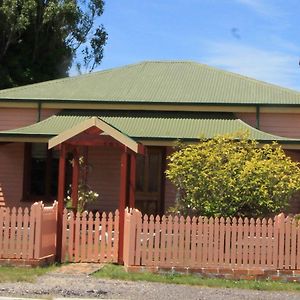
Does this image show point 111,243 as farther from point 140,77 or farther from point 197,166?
point 140,77

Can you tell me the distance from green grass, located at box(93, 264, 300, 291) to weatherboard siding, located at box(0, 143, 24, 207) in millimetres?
7652

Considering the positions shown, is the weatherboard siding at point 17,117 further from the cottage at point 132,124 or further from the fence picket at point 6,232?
the fence picket at point 6,232

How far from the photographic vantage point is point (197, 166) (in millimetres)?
12312

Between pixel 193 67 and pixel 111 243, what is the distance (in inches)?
434

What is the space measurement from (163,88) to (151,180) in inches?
124

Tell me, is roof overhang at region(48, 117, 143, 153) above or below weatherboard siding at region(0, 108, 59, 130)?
below

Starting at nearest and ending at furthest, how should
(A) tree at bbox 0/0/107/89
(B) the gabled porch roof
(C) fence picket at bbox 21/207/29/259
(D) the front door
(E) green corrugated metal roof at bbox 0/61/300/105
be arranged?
(C) fence picket at bbox 21/207/29/259 < (B) the gabled porch roof < (D) the front door < (E) green corrugated metal roof at bbox 0/61/300/105 < (A) tree at bbox 0/0/107/89

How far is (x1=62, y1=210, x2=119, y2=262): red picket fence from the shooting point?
38.8 feet

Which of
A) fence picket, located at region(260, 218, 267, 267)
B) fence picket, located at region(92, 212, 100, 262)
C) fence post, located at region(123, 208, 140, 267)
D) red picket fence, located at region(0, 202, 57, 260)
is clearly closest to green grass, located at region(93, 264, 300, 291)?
fence post, located at region(123, 208, 140, 267)

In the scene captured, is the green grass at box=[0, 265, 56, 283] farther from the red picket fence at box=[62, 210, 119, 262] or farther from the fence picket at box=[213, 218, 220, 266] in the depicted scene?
the fence picket at box=[213, 218, 220, 266]

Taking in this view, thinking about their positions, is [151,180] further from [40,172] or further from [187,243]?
[187,243]

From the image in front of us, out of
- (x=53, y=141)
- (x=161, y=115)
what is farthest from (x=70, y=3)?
(x=53, y=141)

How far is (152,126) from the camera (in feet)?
56.0

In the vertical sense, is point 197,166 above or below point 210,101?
below
